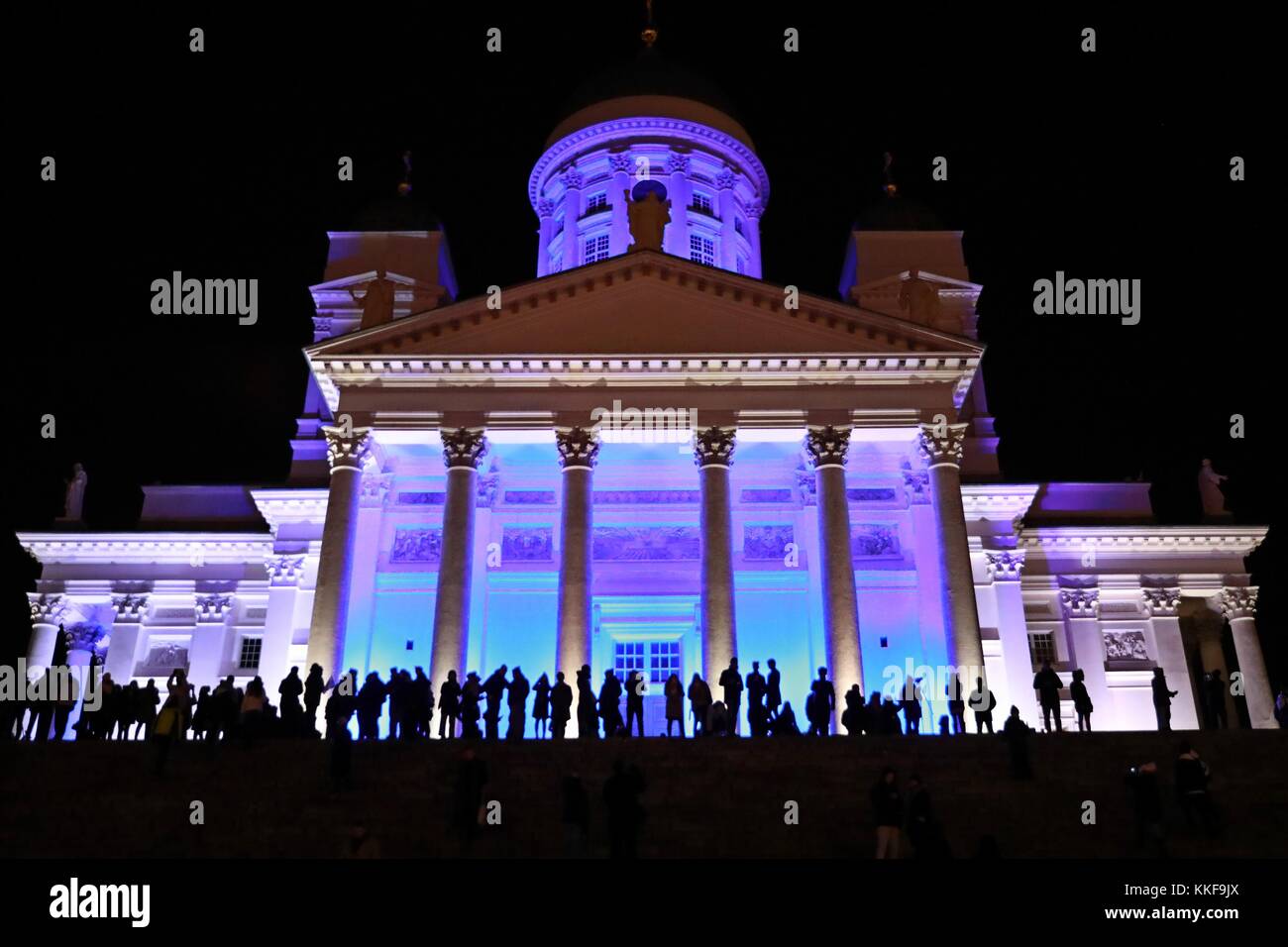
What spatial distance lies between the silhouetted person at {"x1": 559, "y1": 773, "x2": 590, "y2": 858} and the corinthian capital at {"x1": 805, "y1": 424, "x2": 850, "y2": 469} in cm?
1413

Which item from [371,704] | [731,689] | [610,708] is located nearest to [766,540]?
[731,689]

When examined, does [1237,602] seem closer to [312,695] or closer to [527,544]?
[527,544]

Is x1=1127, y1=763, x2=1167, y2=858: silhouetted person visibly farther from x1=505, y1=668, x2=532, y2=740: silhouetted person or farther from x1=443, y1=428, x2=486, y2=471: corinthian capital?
x1=443, y1=428, x2=486, y2=471: corinthian capital

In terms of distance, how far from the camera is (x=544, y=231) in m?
43.8

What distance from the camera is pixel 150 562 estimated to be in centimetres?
3503

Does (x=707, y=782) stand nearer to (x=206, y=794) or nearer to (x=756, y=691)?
(x=756, y=691)

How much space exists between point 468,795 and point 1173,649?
25.2m

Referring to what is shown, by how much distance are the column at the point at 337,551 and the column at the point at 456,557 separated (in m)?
1.96

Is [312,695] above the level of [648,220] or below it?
below

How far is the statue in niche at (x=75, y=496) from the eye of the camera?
35.9 meters

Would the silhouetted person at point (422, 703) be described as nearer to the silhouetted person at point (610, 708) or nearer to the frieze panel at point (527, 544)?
the silhouetted person at point (610, 708)

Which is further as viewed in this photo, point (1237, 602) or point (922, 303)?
point (1237, 602)

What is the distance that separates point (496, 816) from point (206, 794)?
4.34 metres
